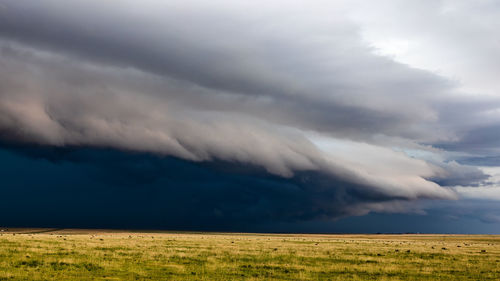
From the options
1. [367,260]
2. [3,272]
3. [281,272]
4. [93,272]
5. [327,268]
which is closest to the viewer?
[3,272]

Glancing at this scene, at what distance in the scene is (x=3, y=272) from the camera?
25562 millimetres

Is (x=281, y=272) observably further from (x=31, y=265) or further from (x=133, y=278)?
(x=31, y=265)

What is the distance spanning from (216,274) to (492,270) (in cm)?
2463

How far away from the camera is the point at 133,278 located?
25984 millimetres

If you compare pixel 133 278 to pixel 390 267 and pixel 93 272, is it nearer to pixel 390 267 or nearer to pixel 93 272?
pixel 93 272

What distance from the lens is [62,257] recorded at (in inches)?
1339

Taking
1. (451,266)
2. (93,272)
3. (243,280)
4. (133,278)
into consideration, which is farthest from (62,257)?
(451,266)

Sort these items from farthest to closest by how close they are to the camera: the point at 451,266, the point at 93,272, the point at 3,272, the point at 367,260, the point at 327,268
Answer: the point at 367,260
the point at 451,266
the point at 327,268
the point at 93,272
the point at 3,272

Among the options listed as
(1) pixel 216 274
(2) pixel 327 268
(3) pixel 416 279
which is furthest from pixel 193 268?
(3) pixel 416 279

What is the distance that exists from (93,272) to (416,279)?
2279cm

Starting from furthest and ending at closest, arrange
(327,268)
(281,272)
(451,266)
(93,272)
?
(451,266), (327,268), (281,272), (93,272)

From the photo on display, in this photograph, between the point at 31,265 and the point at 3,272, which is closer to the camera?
the point at 3,272

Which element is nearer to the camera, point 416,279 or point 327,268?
point 416,279

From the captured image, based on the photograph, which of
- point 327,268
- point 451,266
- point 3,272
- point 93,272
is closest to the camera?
point 3,272
